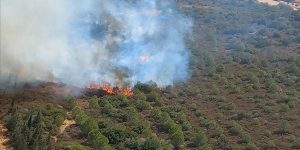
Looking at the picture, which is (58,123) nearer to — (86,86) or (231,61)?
(86,86)

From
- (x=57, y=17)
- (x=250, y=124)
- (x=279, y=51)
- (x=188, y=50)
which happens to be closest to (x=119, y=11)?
(x=188, y=50)

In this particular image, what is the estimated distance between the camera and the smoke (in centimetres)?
4394

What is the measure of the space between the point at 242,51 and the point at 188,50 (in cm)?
977

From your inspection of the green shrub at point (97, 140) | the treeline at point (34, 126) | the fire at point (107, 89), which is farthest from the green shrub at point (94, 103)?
the green shrub at point (97, 140)

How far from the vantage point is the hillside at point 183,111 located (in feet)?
128

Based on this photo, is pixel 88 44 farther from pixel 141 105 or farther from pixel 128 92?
pixel 141 105

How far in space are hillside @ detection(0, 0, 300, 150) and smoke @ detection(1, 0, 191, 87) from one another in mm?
1722

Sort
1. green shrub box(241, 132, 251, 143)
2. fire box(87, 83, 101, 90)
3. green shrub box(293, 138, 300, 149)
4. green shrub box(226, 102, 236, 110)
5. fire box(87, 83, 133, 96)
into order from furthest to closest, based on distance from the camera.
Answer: green shrub box(226, 102, 236, 110) < fire box(87, 83, 133, 96) < fire box(87, 83, 101, 90) < green shrub box(241, 132, 251, 143) < green shrub box(293, 138, 300, 149)

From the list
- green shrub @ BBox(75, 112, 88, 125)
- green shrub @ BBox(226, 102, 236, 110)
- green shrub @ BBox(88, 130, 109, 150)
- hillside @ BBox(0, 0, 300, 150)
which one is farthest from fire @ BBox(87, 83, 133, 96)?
green shrub @ BBox(88, 130, 109, 150)

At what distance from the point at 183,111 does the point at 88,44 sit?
15.2 m

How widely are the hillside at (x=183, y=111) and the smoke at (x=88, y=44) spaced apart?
1722mm

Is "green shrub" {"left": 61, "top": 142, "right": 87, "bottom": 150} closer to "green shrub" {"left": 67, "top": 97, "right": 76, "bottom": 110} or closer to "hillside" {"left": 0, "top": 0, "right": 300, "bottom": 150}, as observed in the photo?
"hillside" {"left": 0, "top": 0, "right": 300, "bottom": 150}

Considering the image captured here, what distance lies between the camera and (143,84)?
54.5 metres

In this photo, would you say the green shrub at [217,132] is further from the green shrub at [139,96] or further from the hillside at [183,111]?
the green shrub at [139,96]
